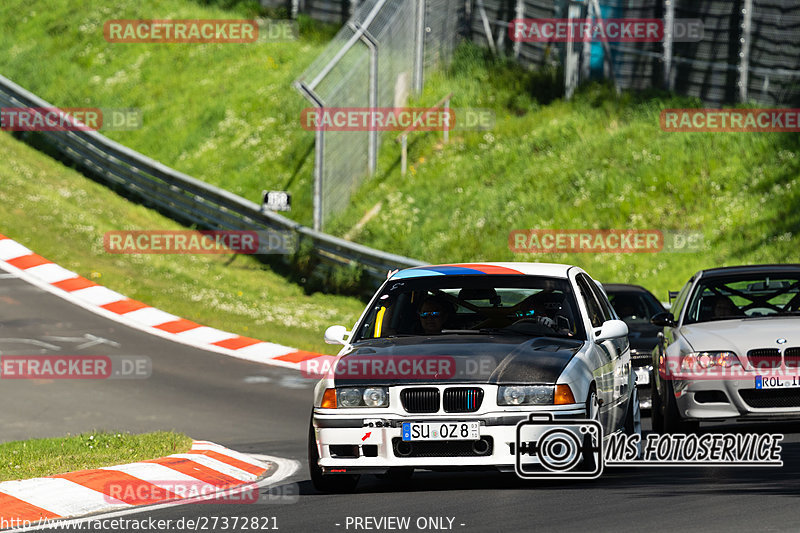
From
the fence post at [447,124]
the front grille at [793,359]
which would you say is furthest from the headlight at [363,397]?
the fence post at [447,124]

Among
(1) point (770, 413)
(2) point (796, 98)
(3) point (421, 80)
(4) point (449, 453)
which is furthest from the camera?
(3) point (421, 80)

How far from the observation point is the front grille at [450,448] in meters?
8.55

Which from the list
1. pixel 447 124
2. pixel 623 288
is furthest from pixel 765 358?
pixel 447 124

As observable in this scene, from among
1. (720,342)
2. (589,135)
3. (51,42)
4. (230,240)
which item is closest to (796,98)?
(589,135)

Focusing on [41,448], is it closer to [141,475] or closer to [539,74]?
[141,475]

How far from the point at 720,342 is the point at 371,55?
17752 mm

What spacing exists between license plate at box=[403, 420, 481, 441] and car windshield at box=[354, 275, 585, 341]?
4.09 feet

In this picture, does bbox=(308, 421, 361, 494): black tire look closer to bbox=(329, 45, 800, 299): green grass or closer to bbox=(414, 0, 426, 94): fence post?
bbox=(329, 45, 800, 299): green grass

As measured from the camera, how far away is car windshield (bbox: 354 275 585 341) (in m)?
9.88

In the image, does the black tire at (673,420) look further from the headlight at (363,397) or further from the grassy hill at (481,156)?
the grassy hill at (481,156)

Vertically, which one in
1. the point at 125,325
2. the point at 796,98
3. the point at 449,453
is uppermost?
the point at 796,98

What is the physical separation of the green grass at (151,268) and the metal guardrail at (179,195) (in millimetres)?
424

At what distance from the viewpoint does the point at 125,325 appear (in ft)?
67.8

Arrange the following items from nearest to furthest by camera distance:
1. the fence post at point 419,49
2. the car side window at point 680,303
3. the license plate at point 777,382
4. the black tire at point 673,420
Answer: the license plate at point 777,382 → the black tire at point 673,420 → the car side window at point 680,303 → the fence post at point 419,49
